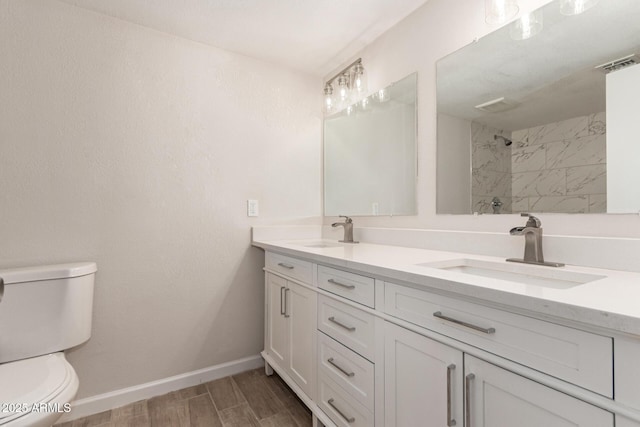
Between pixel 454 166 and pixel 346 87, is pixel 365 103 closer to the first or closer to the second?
pixel 346 87

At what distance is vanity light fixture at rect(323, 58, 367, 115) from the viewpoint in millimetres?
2088

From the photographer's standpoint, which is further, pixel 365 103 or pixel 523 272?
pixel 365 103

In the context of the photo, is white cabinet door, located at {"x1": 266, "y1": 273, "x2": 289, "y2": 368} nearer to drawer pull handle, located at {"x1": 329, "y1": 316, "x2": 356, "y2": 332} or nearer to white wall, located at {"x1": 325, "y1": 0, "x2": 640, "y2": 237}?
drawer pull handle, located at {"x1": 329, "y1": 316, "x2": 356, "y2": 332}

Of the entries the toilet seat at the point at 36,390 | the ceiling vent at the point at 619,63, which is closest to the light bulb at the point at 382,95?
the ceiling vent at the point at 619,63

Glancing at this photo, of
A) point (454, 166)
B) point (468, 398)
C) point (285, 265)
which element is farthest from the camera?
point (285, 265)

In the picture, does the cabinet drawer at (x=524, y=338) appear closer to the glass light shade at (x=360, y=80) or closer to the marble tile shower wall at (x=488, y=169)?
the marble tile shower wall at (x=488, y=169)

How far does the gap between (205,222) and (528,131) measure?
5.83 feet

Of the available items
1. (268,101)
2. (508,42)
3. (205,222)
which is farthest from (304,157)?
(508,42)

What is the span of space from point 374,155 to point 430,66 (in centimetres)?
62

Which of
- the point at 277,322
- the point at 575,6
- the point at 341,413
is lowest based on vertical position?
the point at 341,413

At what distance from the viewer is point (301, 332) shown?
158 centimetres

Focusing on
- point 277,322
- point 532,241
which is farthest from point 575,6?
point 277,322

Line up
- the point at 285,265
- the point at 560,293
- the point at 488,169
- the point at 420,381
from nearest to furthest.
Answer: the point at 560,293
the point at 420,381
the point at 488,169
the point at 285,265

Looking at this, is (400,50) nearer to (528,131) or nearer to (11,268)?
(528,131)
